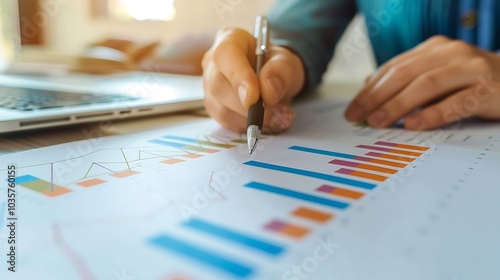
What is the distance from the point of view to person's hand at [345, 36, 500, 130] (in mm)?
436

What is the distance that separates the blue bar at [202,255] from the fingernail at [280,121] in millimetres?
229

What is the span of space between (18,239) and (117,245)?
0.04 m

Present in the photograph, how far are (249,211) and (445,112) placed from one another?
0.98 ft

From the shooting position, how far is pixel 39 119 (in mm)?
353

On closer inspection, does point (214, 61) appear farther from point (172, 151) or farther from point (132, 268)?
point (132, 268)

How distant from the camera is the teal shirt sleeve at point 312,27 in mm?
605

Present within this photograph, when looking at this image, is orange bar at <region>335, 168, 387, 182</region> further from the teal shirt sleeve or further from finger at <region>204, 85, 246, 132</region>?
the teal shirt sleeve

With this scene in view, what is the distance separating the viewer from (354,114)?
0.47 meters

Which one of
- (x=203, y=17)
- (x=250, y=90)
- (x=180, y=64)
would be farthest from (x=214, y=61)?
(x=203, y=17)

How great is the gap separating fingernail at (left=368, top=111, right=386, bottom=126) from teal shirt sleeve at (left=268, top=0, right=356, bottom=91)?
0.16 metres

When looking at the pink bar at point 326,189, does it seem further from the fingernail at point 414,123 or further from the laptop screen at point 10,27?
the laptop screen at point 10,27

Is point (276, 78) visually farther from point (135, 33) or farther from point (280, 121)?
point (135, 33)

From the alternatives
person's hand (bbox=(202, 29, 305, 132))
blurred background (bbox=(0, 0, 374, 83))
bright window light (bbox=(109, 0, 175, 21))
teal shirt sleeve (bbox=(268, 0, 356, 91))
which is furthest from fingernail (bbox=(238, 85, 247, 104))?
bright window light (bbox=(109, 0, 175, 21))

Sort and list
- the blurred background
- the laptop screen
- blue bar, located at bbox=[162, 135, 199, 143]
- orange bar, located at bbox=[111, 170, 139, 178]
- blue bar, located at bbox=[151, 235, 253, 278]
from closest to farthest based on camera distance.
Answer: blue bar, located at bbox=[151, 235, 253, 278]
orange bar, located at bbox=[111, 170, 139, 178]
blue bar, located at bbox=[162, 135, 199, 143]
the blurred background
the laptop screen
